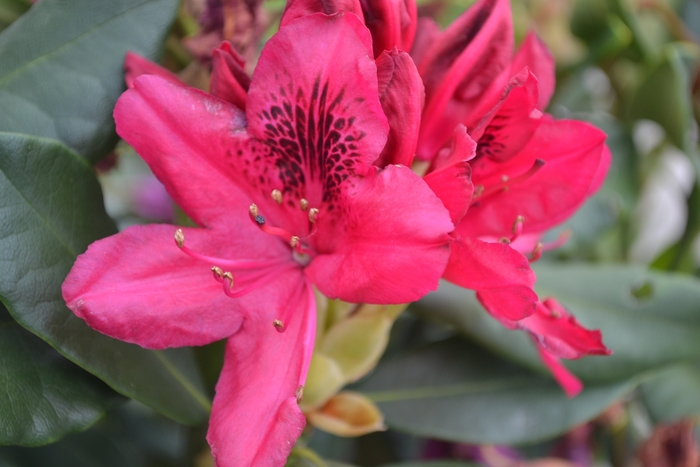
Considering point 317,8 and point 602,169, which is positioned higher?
point 317,8

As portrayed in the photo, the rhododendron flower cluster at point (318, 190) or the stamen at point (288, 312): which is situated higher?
the rhododendron flower cluster at point (318, 190)

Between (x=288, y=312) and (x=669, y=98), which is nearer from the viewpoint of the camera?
(x=288, y=312)

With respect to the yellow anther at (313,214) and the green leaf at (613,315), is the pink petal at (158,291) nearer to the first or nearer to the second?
the yellow anther at (313,214)

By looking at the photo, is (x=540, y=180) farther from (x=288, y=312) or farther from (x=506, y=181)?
(x=288, y=312)

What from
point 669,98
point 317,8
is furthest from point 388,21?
point 669,98

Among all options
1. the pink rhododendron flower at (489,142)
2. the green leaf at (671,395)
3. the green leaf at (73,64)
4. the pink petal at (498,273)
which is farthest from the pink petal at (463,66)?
the green leaf at (671,395)

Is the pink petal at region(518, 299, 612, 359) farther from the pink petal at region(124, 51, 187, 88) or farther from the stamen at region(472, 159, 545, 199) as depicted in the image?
the pink petal at region(124, 51, 187, 88)

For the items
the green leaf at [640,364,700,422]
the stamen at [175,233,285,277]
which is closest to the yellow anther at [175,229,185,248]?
the stamen at [175,233,285,277]
